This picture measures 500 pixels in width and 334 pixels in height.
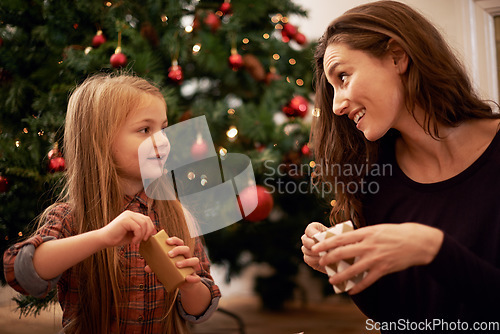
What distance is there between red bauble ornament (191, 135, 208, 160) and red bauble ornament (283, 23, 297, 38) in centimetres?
64

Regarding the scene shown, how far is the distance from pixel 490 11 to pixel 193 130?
1393 millimetres

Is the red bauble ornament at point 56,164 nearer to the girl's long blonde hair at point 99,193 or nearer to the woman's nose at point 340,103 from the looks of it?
the girl's long blonde hair at point 99,193

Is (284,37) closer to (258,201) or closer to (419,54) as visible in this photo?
(258,201)

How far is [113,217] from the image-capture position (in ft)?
3.22

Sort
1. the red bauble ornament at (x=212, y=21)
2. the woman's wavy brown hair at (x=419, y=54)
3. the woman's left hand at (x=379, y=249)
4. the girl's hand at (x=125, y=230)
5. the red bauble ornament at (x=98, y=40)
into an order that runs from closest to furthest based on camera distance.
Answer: the woman's left hand at (x=379, y=249) < the girl's hand at (x=125, y=230) < the woman's wavy brown hair at (x=419, y=54) < the red bauble ornament at (x=98, y=40) < the red bauble ornament at (x=212, y=21)

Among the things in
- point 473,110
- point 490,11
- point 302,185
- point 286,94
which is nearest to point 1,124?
point 286,94

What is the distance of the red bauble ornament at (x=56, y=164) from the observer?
1.17 m

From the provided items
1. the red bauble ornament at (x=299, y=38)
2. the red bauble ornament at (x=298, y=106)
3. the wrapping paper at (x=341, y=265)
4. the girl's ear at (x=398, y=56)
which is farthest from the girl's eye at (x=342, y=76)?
the red bauble ornament at (x=299, y=38)

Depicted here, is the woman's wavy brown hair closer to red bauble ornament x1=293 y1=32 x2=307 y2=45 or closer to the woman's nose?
the woman's nose

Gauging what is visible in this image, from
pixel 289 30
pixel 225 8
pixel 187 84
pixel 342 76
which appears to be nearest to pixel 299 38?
pixel 289 30

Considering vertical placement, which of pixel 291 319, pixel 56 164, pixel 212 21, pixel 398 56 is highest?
pixel 398 56

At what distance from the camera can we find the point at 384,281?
101 cm

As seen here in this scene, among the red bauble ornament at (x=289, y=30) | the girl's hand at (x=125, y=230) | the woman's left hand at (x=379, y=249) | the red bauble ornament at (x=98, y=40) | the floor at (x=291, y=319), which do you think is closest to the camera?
the woman's left hand at (x=379, y=249)

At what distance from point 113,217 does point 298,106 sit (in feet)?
2.68
